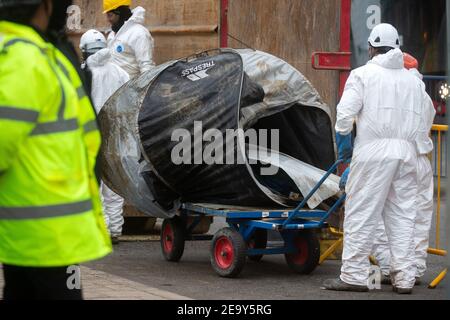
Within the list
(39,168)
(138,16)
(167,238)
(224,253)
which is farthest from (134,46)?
(39,168)

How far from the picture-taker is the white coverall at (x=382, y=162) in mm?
7898

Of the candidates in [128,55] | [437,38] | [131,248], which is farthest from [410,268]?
[437,38]

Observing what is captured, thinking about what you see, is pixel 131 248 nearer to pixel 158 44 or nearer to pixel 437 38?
pixel 158 44

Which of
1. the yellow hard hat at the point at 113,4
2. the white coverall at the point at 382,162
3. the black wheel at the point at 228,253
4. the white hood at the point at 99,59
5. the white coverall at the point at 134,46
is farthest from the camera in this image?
the yellow hard hat at the point at 113,4

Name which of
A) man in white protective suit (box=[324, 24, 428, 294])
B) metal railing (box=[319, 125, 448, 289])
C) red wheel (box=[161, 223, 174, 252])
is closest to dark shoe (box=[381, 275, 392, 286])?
metal railing (box=[319, 125, 448, 289])

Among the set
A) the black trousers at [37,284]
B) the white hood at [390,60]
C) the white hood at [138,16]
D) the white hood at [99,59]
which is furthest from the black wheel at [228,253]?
the black trousers at [37,284]

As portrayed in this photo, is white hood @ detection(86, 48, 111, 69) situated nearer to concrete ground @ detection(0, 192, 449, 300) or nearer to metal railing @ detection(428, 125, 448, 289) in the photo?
concrete ground @ detection(0, 192, 449, 300)

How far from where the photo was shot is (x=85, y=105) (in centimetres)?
424

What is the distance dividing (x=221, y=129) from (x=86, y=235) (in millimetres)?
4605

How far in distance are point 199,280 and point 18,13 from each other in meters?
4.64

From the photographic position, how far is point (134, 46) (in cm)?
1102

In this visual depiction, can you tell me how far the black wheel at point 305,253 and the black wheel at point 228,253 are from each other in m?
0.59

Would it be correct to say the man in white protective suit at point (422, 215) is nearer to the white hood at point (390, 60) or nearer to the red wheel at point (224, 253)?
the white hood at point (390, 60)

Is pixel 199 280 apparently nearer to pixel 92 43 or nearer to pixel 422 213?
pixel 422 213
